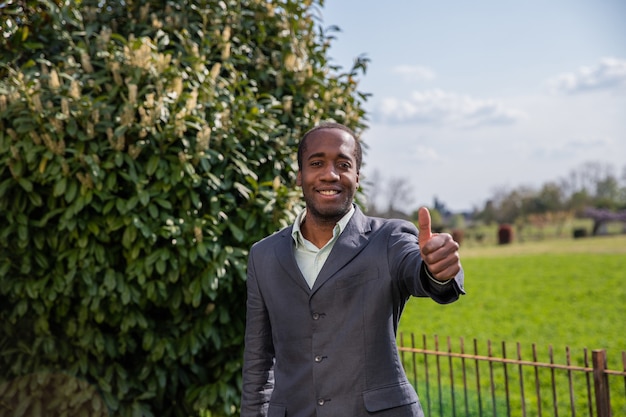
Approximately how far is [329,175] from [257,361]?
80 cm

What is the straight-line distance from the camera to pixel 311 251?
260 centimetres

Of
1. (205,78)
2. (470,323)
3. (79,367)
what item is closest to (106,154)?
(205,78)

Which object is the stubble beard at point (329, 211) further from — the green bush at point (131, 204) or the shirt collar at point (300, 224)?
the green bush at point (131, 204)

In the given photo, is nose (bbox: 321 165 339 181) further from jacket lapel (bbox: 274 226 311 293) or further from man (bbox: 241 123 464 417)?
jacket lapel (bbox: 274 226 311 293)

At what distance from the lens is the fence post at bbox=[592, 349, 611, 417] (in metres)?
4.43

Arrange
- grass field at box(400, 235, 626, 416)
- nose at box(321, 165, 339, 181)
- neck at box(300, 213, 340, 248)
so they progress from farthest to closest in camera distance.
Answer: grass field at box(400, 235, 626, 416), neck at box(300, 213, 340, 248), nose at box(321, 165, 339, 181)

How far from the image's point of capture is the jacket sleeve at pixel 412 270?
2.11 m

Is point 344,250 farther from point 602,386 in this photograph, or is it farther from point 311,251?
point 602,386

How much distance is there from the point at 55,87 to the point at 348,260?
2851 millimetres

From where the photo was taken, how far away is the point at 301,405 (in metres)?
2.43

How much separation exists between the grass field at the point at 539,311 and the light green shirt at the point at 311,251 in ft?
22.7

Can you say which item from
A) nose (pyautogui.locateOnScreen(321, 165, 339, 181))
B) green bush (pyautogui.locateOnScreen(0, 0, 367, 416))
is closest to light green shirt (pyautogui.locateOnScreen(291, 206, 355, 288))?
nose (pyautogui.locateOnScreen(321, 165, 339, 181))

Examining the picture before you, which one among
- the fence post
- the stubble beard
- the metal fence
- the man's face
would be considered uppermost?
the man's face

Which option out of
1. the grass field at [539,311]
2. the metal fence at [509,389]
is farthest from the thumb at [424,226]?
the grass field at [539,311]
